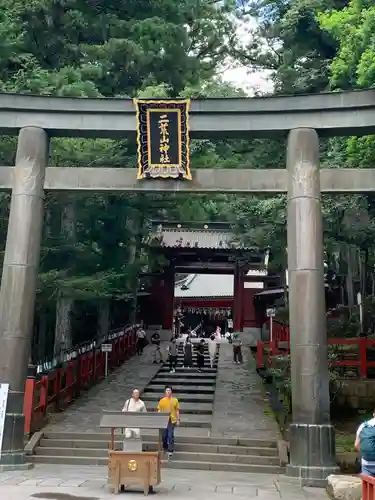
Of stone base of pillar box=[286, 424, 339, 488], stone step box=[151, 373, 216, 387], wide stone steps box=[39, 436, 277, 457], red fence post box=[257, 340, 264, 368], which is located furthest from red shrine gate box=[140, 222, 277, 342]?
stone base of pillar box=[286, 424, 339, 488]

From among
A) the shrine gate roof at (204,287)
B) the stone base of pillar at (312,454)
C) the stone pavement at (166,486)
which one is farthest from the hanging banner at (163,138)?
the shrine gate roof at (204,287)

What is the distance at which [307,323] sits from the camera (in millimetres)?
10211

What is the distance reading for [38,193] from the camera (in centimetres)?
1108

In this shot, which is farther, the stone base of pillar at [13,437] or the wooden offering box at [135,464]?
the stone base of pillar at [13,437]

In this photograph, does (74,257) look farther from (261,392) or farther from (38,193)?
(261,392)

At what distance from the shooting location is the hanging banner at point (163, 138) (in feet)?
36.5

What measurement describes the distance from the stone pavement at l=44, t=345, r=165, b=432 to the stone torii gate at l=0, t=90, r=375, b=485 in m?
3.05

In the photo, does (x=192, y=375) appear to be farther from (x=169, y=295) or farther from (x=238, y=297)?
(x=169, y=295)

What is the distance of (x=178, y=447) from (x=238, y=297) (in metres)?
18.6

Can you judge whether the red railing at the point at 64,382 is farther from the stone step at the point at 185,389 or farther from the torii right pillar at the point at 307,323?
the torii right pillar at the point at 307,323

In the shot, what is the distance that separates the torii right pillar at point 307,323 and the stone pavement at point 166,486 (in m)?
0.63

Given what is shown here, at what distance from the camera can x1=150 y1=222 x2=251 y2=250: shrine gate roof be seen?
1148 inches

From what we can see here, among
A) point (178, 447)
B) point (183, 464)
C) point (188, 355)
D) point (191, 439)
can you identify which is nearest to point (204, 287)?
point (188, 355)

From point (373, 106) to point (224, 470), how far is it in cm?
754
